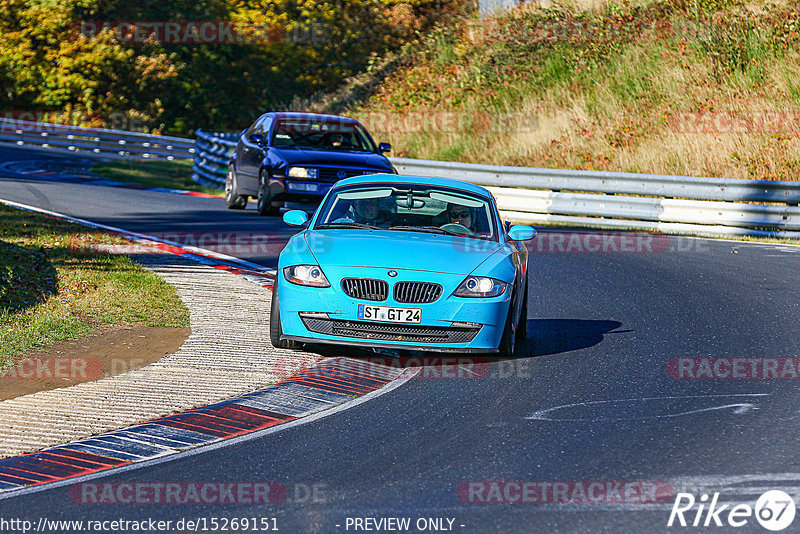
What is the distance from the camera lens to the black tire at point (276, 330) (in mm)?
9398

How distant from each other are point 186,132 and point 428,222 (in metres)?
39.3

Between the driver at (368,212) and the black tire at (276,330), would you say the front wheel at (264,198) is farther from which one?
the black tire at (276,330)

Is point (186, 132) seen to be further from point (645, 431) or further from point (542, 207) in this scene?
point (645, 431)

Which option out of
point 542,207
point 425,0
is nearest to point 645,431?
point 542,207

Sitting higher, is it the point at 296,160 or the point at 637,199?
the point at 296,160

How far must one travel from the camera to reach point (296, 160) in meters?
19.2

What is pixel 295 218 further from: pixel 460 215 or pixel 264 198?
pixel 264 198

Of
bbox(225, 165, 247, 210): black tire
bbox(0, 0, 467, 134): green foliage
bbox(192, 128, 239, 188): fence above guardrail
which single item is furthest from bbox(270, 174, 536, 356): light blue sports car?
bbox(0, 0, 467, 134): green foliage

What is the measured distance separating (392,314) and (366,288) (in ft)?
1.00

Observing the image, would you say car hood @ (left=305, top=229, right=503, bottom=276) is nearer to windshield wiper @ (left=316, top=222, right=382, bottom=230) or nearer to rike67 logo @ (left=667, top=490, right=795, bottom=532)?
windshield wiper @ (left=316, top=222, right=382, bottom=230)

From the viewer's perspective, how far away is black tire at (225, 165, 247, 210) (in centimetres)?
2112

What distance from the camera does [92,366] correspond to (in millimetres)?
8914

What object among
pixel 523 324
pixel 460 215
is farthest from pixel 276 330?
pixel 523 324

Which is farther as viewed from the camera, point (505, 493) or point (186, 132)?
point (186, 132)
